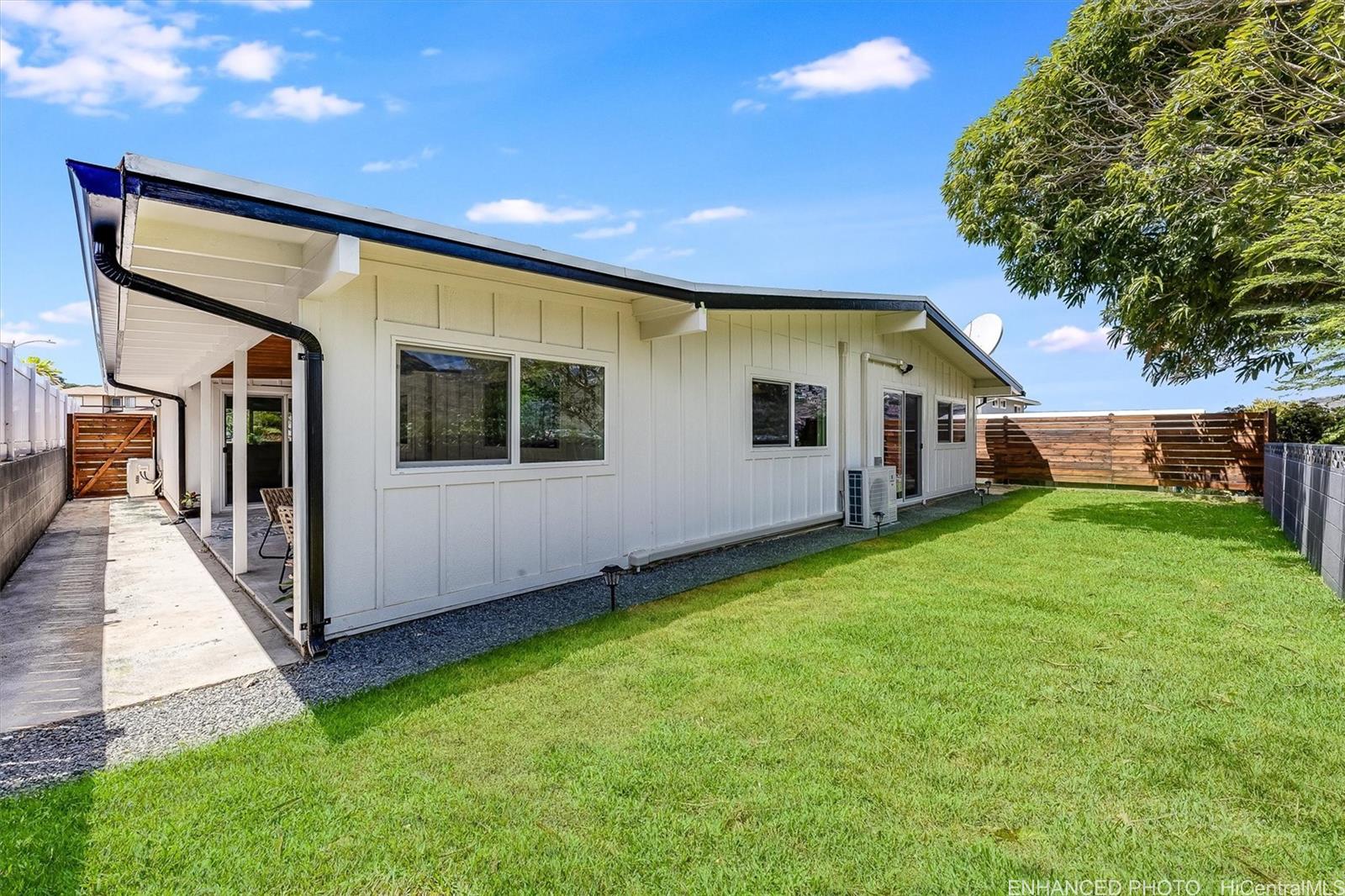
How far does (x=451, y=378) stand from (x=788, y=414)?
4918 millimetres

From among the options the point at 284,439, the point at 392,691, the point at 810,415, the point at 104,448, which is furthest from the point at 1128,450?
the point at 104,448

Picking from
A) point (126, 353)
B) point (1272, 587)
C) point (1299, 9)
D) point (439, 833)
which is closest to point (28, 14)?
point (126, 353)

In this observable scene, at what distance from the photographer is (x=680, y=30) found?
822cm

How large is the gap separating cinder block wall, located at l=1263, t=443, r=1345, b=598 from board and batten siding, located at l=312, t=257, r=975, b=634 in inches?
203

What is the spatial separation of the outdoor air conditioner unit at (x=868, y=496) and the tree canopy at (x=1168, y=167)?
3897 millimetres

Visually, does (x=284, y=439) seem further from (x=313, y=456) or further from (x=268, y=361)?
(x=313, y=456)

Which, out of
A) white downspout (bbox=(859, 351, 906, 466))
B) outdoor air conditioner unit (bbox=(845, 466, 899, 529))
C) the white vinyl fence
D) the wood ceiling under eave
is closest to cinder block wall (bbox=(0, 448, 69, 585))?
the white vinyl fence

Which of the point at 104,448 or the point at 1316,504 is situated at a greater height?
the point at 104,448

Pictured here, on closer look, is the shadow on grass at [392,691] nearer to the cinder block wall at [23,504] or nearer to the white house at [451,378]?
the white house at [451,378]

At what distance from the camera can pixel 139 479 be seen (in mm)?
14195

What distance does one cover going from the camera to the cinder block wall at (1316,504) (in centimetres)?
533

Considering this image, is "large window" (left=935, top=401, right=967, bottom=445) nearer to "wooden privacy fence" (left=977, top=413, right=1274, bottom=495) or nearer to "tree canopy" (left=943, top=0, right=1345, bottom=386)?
"wooden privacy fence" (left=977, top=413, right=1274, bottom=495)

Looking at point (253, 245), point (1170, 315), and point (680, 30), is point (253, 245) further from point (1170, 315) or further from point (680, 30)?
point (1170, 315)

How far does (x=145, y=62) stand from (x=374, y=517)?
5.31 metres
